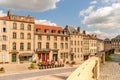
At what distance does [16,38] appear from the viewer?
150 feet

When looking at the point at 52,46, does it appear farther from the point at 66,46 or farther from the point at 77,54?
the point at 77,54

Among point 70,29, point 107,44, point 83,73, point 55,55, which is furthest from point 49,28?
point 107,44

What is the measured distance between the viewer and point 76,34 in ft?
207

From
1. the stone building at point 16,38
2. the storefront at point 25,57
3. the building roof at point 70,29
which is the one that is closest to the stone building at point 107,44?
the building roof at point 70,29

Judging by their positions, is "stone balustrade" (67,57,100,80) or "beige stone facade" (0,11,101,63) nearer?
"stone balustrade" (67,57,100,80)

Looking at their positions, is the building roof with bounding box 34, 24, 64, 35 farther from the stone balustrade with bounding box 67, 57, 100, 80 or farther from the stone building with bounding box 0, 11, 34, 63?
the stone balustrade with bounding box 67, 57, 100, 80

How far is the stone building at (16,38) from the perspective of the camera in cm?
4353

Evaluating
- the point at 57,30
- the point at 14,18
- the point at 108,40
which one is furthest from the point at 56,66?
the point at 108,40

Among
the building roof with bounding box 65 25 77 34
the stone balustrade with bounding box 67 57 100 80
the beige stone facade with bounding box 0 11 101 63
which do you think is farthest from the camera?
the building roof with bounding box 65 25 77 34

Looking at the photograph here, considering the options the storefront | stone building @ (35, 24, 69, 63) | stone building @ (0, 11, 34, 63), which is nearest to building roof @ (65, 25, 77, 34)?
stone building @ (35, 24, 69, 63)

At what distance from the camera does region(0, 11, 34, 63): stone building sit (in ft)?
143

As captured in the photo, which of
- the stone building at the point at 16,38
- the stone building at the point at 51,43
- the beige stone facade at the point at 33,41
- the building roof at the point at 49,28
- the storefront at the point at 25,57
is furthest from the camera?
the building roof at the point at 49,28

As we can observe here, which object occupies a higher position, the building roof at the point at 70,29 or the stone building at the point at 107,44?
the building roof at the point at 70,29

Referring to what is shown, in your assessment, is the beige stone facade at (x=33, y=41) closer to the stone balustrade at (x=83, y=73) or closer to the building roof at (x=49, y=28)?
the building roof at (x=49, y=28)
